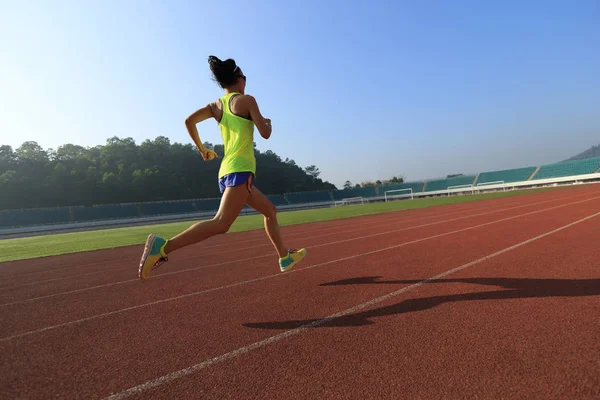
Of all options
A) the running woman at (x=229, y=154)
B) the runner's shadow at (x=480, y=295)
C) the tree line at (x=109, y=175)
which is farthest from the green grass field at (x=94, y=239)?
the tree line at (x=109, y=175)

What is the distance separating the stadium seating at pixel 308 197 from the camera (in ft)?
234

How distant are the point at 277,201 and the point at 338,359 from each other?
6709 centimetres

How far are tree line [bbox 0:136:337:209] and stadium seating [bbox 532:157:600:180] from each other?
54.4 m

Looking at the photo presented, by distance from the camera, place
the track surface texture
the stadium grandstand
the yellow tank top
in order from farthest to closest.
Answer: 1. the stadium grandstand
2. the yellow tank top
3. the track surface texture

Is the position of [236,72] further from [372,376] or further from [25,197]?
[25,197]

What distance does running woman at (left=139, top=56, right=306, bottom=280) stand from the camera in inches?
138

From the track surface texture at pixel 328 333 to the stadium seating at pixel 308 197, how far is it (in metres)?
65.9

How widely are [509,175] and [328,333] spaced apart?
71517mm

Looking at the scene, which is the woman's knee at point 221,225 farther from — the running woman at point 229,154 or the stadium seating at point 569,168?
the stadium seating at point 569,168

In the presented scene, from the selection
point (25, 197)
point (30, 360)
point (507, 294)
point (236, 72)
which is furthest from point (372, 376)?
point (25, 197)


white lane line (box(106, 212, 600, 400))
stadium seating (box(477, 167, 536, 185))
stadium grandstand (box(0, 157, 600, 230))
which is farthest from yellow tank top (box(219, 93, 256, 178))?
stadium seating (box(477, 167, 536, 185))

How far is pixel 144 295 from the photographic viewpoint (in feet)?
14.7

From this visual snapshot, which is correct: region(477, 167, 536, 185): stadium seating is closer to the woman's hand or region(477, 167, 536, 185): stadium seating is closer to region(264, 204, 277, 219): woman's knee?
region(264, 204, 277, 219): woman's knee

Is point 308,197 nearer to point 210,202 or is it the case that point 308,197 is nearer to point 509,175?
point 210,202
